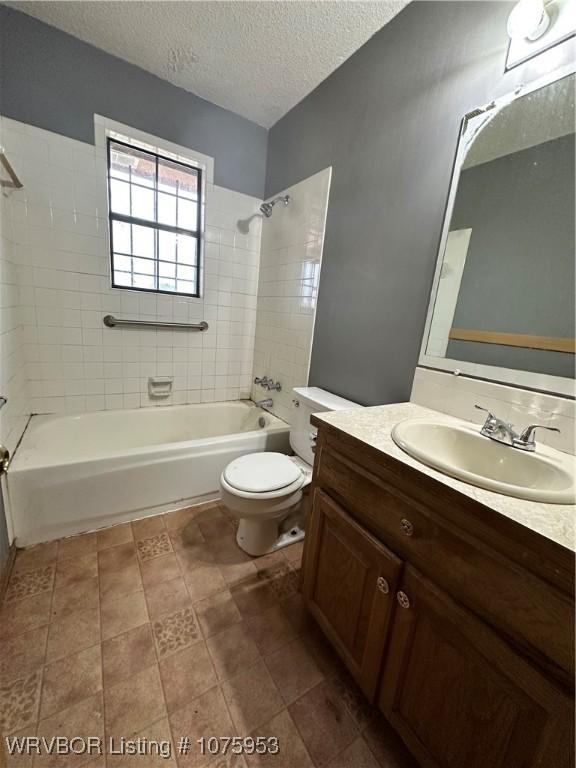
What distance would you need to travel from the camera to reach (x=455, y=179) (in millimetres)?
1162

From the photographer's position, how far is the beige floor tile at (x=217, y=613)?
116 centimetres

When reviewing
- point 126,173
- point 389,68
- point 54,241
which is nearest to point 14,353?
point 54,241

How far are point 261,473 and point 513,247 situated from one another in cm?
135

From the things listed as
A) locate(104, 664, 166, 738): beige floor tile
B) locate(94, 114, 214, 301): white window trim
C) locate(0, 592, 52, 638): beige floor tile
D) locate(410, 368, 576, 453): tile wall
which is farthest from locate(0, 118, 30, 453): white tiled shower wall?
locate(410, 368, 576, 453): tile wall

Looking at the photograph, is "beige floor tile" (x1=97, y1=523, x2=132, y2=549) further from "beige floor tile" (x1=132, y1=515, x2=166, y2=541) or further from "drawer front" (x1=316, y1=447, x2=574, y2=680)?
"drawer front" (x1=316, y1=447, x2=574, y2=680)

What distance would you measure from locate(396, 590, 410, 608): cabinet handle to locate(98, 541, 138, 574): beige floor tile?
4.10 ft

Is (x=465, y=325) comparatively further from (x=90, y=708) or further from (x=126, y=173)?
(x=126, y=173)

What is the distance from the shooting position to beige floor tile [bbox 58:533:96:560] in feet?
4.71

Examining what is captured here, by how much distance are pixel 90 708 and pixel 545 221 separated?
2.06 m

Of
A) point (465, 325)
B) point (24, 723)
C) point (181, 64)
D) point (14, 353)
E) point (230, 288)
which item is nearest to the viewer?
point (24, 723)

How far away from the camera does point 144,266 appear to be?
83.3 inches

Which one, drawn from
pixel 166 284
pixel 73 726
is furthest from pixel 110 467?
pixel 166 284

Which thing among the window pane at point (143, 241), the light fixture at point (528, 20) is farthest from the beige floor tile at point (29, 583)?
the light fixture at point (528, 20)

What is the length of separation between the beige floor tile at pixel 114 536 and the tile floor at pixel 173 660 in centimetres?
2
